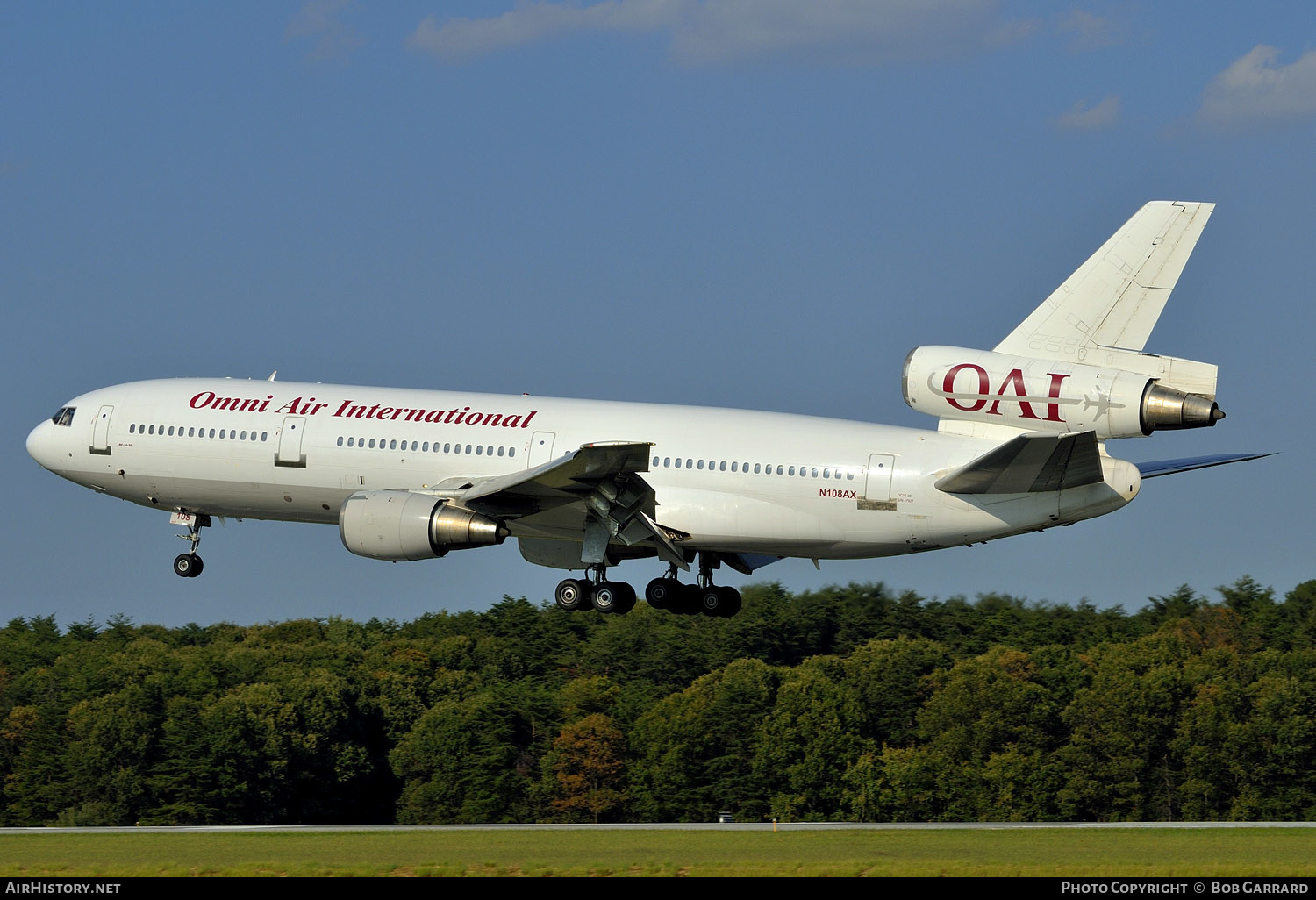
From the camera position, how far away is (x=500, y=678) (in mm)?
119750

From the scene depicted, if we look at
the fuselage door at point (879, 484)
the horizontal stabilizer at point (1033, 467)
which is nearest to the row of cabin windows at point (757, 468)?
the fuselage door at point (879, 484)

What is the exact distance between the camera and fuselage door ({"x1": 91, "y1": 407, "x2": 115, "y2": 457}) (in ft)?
168

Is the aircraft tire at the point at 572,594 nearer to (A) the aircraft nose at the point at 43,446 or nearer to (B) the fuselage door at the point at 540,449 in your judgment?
(B) the fuselage door at the point at 540,449

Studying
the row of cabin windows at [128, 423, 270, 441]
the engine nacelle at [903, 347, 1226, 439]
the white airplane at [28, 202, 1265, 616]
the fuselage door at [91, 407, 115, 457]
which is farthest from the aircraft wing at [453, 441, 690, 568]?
the fuselage door at [91, 407, 115, 457]

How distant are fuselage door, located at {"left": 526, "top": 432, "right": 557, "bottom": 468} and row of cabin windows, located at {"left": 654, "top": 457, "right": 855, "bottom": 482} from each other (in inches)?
116

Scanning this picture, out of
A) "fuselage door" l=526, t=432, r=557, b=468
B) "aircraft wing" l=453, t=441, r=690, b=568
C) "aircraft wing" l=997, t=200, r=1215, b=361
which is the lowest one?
"aircraft wing" l=453, t=441, r=690, b=568

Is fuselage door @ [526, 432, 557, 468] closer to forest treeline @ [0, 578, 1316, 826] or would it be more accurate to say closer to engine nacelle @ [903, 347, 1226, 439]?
engine nacelle @ [903, 347, 1226, 439]

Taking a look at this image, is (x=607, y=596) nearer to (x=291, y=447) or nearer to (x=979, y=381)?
(x=291, y=447)

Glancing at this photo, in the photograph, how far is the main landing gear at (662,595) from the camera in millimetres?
48938

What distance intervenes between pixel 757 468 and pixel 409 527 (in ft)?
30.3

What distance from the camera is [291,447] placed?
49.0m

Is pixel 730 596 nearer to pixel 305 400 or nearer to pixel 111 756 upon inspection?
pixel 305 400
